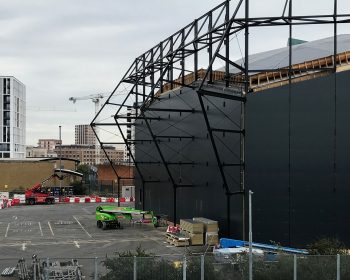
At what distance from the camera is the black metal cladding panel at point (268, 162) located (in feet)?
89.4

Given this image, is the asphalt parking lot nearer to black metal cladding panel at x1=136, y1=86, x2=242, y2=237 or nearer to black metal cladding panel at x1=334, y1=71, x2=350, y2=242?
black metal cladding panel at x1=136, y1=86, x2=242, y2=237

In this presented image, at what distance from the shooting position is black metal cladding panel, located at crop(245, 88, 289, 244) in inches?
1072

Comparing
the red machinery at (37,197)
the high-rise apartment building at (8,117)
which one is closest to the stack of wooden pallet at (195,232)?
the red machinery at (37,197)

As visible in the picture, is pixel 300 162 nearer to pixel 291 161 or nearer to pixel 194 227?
pixel 291 161

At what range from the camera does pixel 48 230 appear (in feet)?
127

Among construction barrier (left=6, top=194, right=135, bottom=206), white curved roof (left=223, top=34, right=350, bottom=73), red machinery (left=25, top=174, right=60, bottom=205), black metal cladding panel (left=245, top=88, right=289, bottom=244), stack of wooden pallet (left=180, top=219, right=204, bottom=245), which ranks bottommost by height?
construction barrier (left=6, top=194, right=135, bottom=206)

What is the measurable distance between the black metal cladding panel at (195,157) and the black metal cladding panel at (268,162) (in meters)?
1.40

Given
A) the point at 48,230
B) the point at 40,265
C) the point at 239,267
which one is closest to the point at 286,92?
the point at 239,267

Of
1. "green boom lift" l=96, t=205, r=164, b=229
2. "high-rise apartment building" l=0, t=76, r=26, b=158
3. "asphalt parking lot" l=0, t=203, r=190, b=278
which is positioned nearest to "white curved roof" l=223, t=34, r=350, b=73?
"asphalt parking lot" l=0, t=203, r=190, b=278

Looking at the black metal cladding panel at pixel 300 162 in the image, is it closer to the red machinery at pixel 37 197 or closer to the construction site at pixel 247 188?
Answer: the construction site at pixel 247 188

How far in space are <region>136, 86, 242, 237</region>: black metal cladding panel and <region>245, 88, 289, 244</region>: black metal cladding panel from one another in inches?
55.2

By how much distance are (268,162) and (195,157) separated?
988 centimetres

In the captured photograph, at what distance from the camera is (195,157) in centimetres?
3719

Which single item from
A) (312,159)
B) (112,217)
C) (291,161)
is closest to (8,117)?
(112,217)
